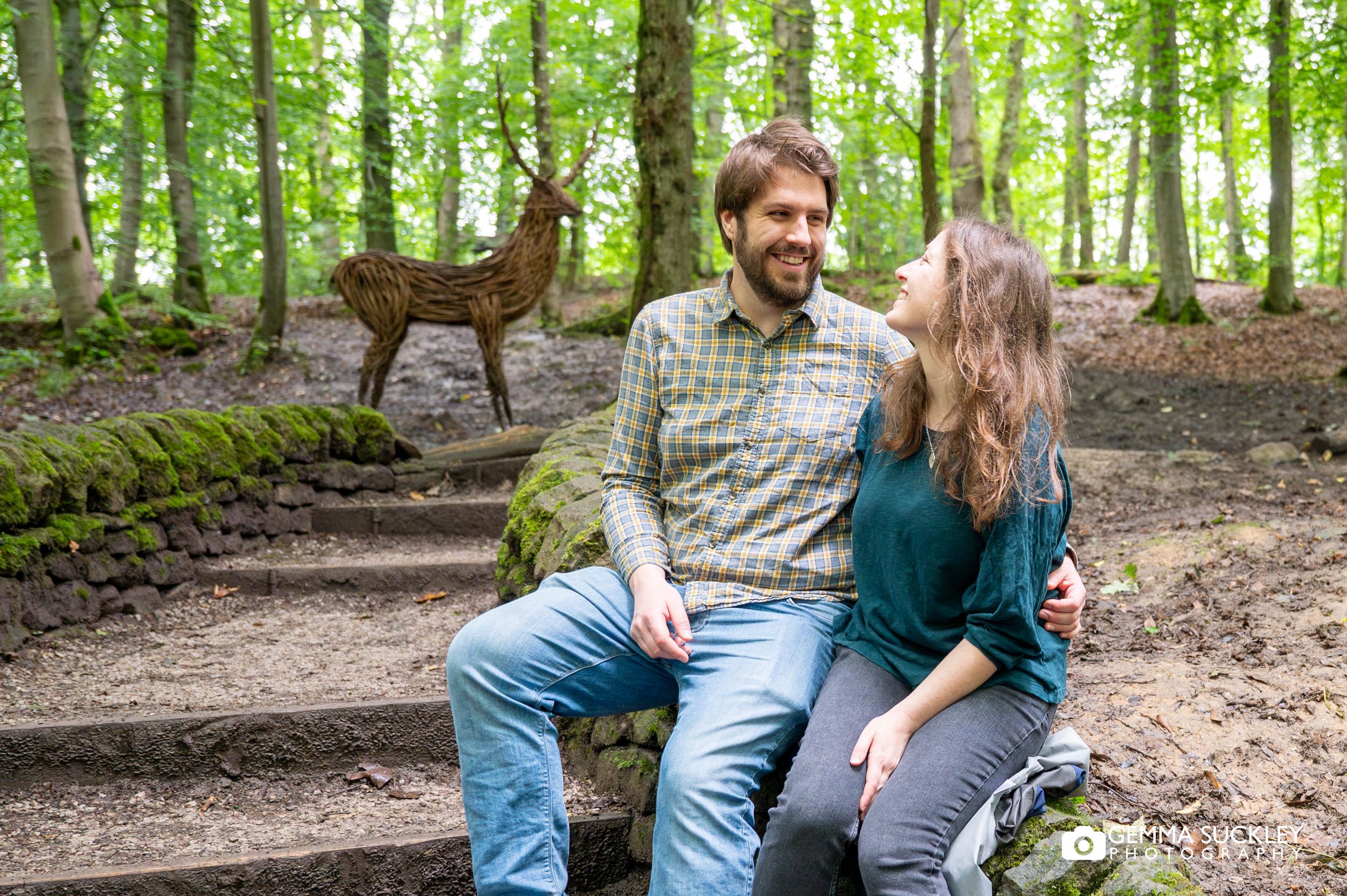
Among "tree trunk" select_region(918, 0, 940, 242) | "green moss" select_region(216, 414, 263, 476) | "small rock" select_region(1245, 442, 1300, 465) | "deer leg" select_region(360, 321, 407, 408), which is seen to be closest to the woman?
"green moss" select_region(216, 414, 263, 476)

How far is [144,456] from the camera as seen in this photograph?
4.42 m

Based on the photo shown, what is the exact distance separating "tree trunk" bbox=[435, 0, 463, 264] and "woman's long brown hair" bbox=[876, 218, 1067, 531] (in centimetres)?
1164

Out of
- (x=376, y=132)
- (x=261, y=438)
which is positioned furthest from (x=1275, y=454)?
(x=376, y=132)

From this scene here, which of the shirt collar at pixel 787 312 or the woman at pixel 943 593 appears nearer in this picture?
the woman at pixel 943 593

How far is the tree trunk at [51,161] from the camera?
835 cm

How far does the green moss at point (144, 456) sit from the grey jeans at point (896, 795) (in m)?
3.73

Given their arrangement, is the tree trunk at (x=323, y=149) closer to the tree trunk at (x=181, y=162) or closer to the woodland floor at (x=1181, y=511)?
the tree trunk at (x=181, y=162)

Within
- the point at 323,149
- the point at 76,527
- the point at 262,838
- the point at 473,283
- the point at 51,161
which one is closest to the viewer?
the point at 262,838

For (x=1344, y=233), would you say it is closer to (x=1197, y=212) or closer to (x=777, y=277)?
(x=1197, y=212)

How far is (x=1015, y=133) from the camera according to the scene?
15.6 metres

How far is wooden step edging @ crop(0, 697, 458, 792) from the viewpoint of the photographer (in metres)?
2.82

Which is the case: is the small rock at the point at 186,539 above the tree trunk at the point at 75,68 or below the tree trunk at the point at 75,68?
below

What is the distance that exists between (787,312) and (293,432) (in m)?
4.14

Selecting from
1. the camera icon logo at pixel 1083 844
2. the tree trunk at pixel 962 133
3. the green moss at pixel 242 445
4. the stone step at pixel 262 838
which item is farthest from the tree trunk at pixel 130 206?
the camera icon logo at pixel 1083 844
